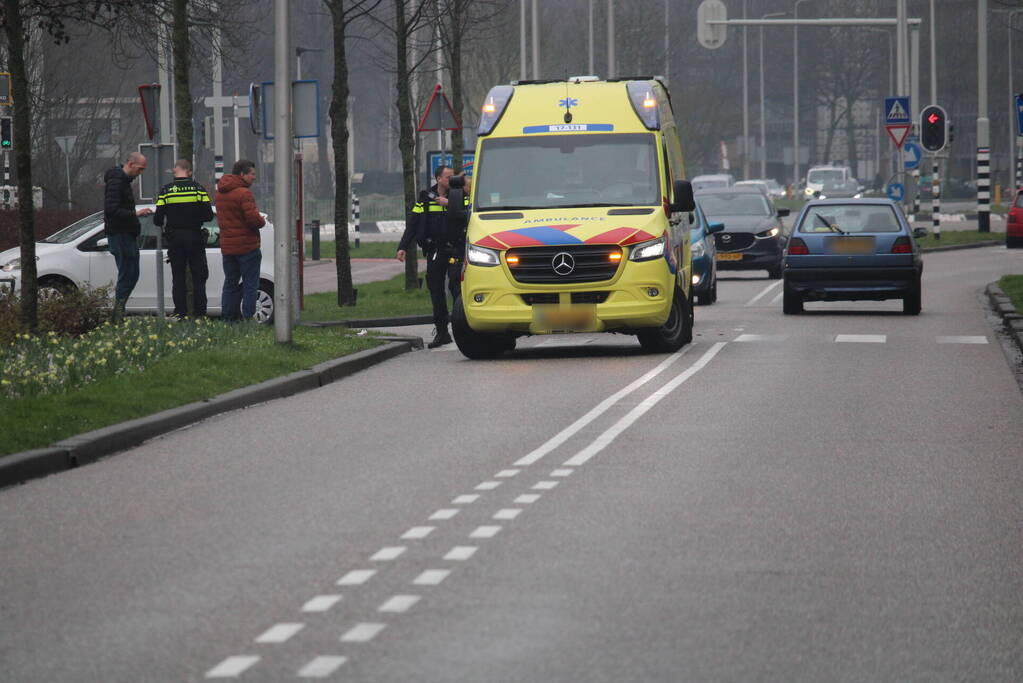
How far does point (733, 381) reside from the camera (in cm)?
1662

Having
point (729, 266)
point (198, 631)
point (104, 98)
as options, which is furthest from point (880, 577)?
point (104, 98)

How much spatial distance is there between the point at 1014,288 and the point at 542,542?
20793 millimetres

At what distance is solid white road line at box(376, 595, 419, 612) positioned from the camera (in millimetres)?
7160

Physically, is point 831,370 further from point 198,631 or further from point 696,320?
point 198,631

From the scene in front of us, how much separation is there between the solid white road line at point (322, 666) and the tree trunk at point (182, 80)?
16109 millimetres

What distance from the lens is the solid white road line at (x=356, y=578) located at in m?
7.66

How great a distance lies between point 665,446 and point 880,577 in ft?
14.5

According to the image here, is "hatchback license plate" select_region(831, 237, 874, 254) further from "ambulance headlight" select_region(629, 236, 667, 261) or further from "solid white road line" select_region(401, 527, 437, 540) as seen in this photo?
"solid white road line" select_region(401, 527, 437, 540)

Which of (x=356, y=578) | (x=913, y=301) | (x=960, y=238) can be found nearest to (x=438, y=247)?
(x=913, y=301)

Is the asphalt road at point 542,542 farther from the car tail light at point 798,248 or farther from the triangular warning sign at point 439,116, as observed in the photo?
the triangular warning sign at point 439,116

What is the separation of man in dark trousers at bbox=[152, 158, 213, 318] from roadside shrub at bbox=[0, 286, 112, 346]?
106 centimetres

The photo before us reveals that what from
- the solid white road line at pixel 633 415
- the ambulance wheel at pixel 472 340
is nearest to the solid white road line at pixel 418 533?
the solid white road line at pixel 633 415

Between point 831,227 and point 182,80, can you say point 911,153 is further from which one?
point 182,80

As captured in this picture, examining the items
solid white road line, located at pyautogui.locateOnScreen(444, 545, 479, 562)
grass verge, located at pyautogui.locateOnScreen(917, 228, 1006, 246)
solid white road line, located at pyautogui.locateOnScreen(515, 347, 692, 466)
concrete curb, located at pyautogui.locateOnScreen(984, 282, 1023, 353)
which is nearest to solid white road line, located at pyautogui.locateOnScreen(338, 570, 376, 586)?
solid white road line, located at pyautogui.locateOnScreen(444, 545, 479, 562)
